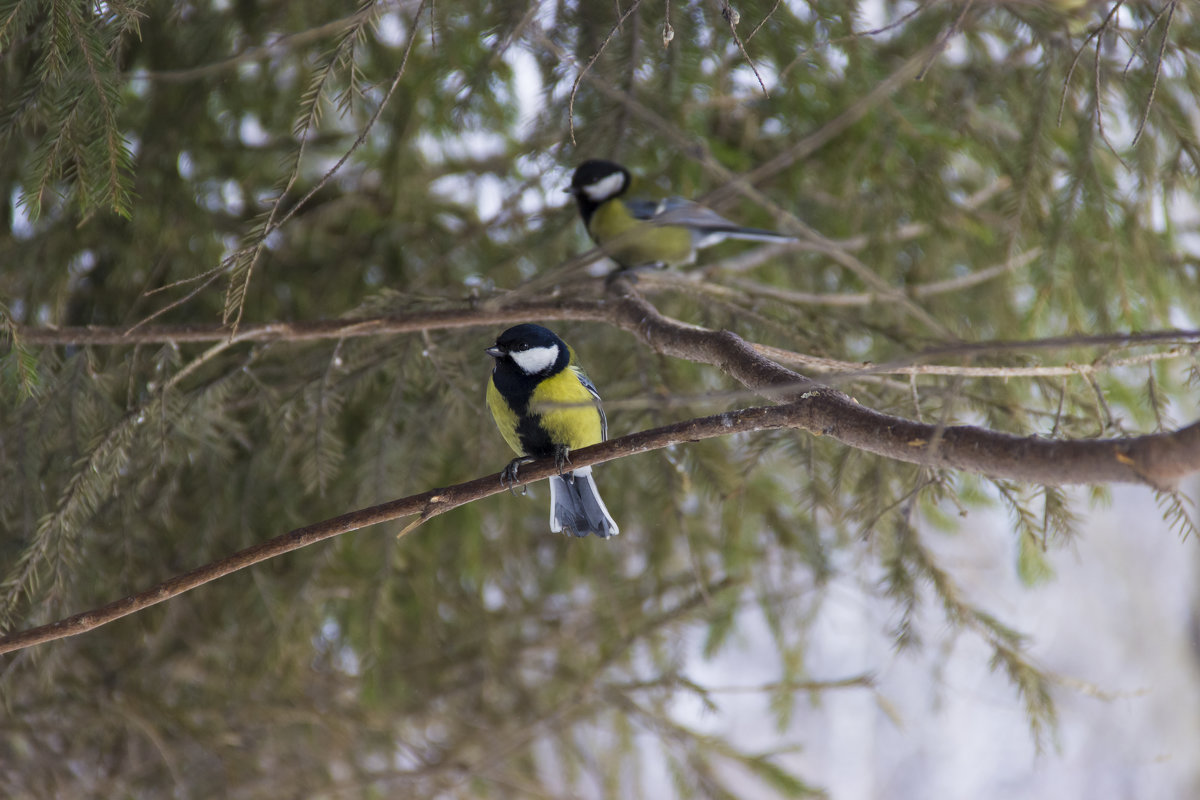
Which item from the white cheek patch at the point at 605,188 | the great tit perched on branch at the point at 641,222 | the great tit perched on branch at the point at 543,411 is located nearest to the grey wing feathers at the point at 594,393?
the great tit perched on branch at the point at 543,411

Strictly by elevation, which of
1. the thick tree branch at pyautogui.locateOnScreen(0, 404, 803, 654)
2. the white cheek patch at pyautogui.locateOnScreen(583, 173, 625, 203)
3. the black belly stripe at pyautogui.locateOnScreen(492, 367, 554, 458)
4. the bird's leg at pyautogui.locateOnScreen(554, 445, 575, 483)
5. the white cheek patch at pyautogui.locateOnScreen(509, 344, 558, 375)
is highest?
the white cheek patch at pyautogui.locateOnScreen(583, 173, 625, 203)

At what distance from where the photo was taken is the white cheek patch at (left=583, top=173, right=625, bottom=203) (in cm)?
326

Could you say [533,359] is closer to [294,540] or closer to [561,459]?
[561,459]

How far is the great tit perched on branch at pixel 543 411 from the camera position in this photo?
246 centimetres

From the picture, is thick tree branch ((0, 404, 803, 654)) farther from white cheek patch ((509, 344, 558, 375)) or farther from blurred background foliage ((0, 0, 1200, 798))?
white cheek patch ((509, 344, 558, 375))

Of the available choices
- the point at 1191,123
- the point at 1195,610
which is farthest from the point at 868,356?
the point at 1195,610

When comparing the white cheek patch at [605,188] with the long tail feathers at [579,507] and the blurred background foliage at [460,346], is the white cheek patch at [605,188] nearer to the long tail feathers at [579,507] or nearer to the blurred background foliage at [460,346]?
the blurred background foliage at [460,346]

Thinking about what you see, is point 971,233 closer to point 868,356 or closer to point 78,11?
point 868,356

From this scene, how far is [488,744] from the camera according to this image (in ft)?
11.3

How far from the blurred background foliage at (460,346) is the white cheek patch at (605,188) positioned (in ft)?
0.41

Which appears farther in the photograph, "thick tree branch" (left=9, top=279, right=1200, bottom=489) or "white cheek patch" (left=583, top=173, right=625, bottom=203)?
"white cheek patch" (left=583, top=173, right=625, bottom=203)

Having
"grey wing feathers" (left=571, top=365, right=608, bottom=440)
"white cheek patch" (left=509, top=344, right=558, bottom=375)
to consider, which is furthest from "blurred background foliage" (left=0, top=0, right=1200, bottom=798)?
"white cheek patch" (left=509, top=344, right=558, bottom=375)

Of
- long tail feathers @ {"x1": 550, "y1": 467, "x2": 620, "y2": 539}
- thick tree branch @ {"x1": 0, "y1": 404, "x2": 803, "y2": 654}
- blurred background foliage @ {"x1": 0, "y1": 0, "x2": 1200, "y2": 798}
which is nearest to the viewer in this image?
thick tree branch @ {"x1": 0, "y1": 404, "x2": 803, "y2": 654}

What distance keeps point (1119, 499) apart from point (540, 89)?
32.8ft
